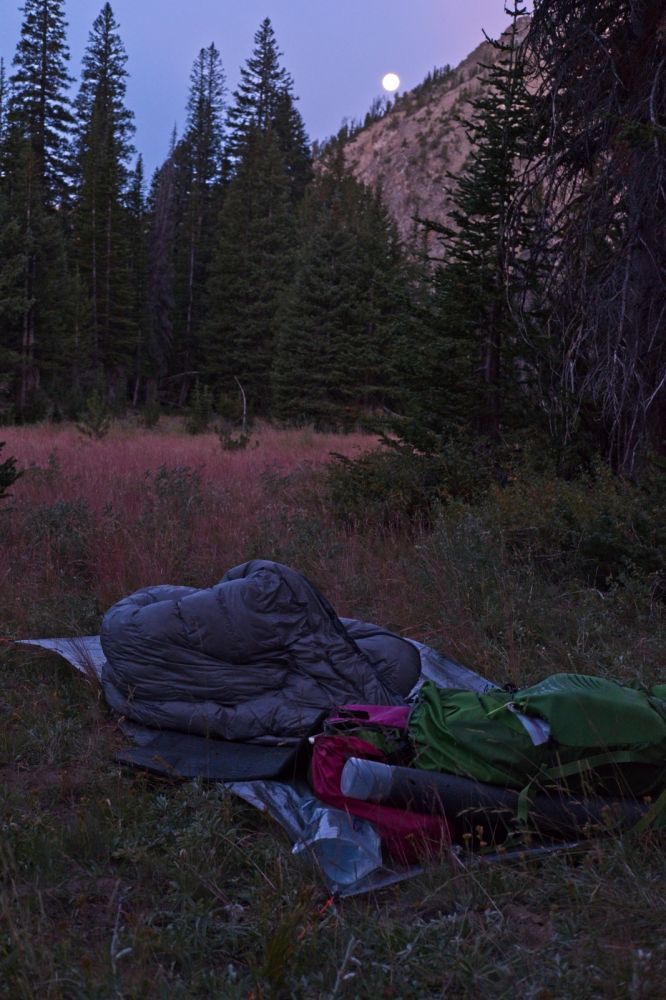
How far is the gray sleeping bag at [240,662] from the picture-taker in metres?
3.76

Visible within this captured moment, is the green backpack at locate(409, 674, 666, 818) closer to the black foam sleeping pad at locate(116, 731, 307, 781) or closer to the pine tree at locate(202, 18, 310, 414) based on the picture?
the black foam sleeping pad at locate(116, 731, 307, 781)

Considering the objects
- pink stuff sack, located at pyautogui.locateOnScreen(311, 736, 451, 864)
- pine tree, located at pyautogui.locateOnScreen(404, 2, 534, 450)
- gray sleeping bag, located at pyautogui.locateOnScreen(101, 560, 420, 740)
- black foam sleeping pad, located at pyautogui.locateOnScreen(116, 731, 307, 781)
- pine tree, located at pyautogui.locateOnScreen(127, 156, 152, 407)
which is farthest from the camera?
pine tree, located at pyautogui.locateOnScreen(127, 156, 152, 407)

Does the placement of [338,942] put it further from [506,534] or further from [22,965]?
[506,534]

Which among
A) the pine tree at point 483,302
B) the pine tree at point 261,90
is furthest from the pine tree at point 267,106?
the pine tree at point 483,302

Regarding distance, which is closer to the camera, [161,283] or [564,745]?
[564,745]

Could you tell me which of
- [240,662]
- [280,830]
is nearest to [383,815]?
[280,830]

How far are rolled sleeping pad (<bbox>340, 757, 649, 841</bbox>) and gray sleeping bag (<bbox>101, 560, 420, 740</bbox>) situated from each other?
0.80 metres

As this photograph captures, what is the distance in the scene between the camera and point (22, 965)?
209 cm

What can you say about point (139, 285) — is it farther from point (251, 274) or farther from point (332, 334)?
point (332, 334)

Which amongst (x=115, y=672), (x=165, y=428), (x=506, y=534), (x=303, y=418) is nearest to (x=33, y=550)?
(x=115, y=672)

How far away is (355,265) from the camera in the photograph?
82.1ft

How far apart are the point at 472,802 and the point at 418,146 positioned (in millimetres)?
79217

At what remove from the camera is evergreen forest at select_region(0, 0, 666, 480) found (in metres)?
7.83

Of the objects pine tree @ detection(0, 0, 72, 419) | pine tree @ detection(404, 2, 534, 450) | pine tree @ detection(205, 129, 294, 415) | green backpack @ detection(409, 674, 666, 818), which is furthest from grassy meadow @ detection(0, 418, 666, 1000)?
pine tree @ detection(205, 129, 294, 415)
